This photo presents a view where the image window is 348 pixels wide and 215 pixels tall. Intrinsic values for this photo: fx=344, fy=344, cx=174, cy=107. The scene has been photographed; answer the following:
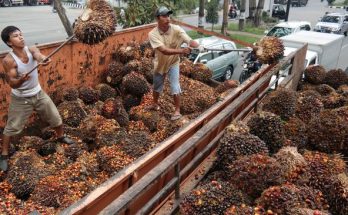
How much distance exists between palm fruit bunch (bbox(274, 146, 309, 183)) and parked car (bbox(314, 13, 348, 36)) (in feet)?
88.2

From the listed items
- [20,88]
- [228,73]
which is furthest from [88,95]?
[228,73]

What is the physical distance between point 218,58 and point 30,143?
8.90 m

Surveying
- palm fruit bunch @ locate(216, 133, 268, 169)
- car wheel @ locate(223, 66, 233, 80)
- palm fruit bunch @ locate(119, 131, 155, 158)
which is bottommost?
car wheel @ locate(223, 66, 233, 80)

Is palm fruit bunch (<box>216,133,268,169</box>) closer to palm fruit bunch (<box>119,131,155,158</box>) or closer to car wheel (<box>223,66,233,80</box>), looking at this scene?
palm fruit bunch (<box>119,131,155,158</box>)

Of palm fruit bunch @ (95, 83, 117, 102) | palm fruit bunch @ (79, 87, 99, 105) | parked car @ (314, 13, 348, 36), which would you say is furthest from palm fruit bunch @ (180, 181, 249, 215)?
parked car @ (314, 13, 348, 36)

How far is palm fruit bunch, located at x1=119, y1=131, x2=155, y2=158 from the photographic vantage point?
4.46m

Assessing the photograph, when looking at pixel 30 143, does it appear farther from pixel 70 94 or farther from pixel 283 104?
pixel 283 104

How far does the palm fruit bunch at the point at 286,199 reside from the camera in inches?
102

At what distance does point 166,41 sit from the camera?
17.8ft

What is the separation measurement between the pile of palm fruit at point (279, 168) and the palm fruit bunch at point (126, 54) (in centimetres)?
341

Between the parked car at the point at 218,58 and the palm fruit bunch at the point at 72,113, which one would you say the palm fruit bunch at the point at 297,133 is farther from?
the parked car at the point at 218,58

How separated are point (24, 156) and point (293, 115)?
364cm

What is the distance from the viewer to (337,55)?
38.9 ft

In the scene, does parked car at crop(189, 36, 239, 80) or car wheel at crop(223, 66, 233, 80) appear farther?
Answer: car wheel at crop(223, 66, 233, 80)
